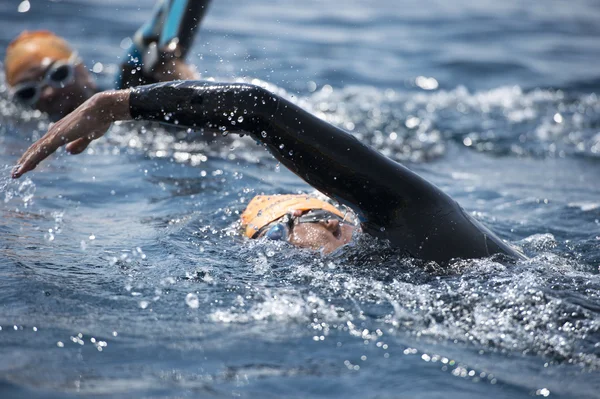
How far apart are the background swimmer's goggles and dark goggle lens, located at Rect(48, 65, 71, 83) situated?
11.7 feet

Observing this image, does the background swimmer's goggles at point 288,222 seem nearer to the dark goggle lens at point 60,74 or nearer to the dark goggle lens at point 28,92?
the dark goggle lens at point 60,74

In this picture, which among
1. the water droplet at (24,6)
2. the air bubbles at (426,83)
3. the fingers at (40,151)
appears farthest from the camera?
the water droplet at (24,6)

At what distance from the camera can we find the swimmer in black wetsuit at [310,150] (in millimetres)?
3432

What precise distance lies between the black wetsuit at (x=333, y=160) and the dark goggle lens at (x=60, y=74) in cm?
367

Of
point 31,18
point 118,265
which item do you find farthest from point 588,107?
point 31,18

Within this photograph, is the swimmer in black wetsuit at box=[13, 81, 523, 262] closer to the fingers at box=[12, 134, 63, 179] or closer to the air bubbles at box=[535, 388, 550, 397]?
the fingers at box=[12, 134, 63, 179]

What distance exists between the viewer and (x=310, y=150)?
3479 millimetres

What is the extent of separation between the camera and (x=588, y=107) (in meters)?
8.58

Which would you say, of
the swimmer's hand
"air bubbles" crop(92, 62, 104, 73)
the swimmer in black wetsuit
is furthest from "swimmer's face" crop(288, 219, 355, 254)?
"air bubbles" crop(92, 62, 104, 73)

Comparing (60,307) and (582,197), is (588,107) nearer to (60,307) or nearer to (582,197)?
(582,197)

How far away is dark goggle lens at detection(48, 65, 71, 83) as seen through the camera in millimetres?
6789

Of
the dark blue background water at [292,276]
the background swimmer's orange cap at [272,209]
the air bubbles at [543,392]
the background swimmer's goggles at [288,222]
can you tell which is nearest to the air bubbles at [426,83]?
the dark blue background water at [292,276]

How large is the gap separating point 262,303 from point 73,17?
9.62 meters

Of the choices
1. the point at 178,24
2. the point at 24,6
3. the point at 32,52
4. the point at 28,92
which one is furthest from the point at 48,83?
the point at 24,6
